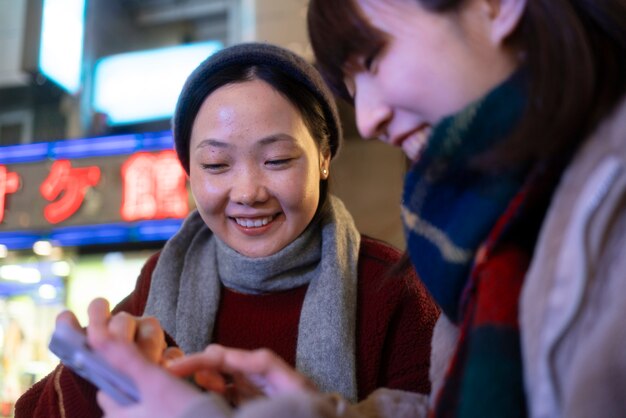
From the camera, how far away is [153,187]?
3.25 m

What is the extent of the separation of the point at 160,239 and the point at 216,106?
7.49ft

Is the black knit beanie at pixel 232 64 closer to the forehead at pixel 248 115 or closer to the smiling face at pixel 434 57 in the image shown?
the forehead at pixel 248 115

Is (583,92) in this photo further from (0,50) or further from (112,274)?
(0,50)

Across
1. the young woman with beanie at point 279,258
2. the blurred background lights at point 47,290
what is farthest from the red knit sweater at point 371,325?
the blurred background lights at point 47,290

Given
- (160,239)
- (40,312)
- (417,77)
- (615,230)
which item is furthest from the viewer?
(40,312)

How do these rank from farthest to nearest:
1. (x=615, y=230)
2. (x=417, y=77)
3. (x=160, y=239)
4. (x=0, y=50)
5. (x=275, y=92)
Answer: (x=0, y=50)
(x=160, y=239)
(x=275, y=92)
(x=417, y=77)
(x=615, y=230)

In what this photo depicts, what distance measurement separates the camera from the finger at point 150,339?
702 mm

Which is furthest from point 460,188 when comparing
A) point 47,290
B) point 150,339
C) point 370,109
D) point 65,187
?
point 47,290

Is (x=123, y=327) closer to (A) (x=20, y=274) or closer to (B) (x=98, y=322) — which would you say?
(B) (x=98, y=322)

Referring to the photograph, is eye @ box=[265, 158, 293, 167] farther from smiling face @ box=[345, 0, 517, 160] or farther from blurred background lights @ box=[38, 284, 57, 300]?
blurred background lights @ box=[38, 284, 57, 300]

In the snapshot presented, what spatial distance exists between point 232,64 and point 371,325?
0.52 metres

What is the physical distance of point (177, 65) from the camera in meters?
3.58

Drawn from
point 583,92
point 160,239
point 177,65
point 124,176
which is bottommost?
point 160,239

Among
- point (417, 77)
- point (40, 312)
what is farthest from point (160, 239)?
point (417, 77)
